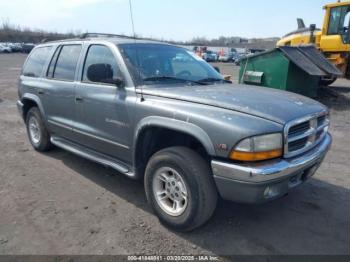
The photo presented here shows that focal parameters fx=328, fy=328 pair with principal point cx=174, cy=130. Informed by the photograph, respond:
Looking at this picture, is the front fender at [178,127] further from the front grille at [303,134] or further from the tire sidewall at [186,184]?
the front grille at [303,134]

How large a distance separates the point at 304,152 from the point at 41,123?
410cm

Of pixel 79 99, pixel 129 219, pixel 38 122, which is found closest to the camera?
pixel 129 219

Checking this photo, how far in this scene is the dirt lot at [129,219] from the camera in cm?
306

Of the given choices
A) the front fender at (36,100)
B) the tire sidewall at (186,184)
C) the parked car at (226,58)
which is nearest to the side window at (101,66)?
the tire sidewall at (186,184)

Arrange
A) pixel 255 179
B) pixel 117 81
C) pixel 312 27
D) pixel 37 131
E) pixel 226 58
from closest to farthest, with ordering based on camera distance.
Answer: pixel 255 179 → pixel 117 81 → pixel 37 131 → pixel 312 27 → pixel 226 58

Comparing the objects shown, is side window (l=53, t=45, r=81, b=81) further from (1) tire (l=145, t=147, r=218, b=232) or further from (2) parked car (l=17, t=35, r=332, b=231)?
(1) tire (l=145, t=147, r=218, b=232)

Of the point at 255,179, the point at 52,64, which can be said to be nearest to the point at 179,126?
the point at 255,179

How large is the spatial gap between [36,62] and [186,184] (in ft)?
12.5

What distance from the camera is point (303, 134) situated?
10.3ft

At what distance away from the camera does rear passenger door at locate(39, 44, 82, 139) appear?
4.48 meters

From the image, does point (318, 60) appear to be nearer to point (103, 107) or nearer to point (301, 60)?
point (301, 60)

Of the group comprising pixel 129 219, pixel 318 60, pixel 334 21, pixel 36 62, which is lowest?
pixel 129 219

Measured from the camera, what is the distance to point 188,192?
10.1 ft

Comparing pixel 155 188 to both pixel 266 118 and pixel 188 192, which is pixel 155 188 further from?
pixel 266 118
